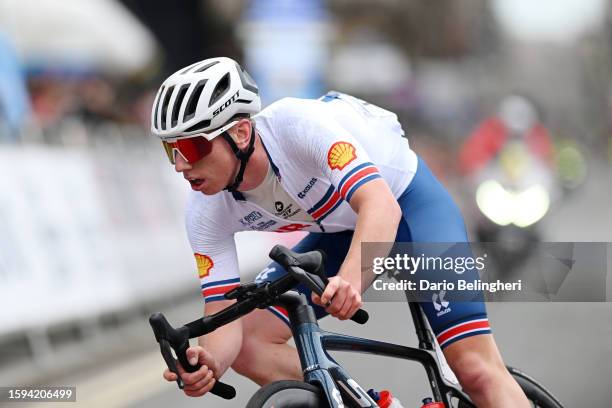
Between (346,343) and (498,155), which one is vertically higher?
(498,155)

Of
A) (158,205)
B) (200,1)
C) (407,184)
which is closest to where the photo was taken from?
(407,184)

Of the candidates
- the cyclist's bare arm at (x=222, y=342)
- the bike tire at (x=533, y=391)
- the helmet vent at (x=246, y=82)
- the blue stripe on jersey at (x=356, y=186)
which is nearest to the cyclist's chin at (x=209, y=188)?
the helmet vent at (x=246, y=82)

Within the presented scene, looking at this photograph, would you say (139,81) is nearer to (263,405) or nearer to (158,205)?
(158,205)

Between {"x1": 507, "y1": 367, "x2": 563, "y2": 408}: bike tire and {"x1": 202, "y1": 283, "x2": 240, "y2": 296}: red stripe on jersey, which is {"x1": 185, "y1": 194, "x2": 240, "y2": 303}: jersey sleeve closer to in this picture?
{"x1": 202, "y1": 283, "x2": 240, "y2": 296}: red stripe on jersey

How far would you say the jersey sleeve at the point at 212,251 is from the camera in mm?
4508

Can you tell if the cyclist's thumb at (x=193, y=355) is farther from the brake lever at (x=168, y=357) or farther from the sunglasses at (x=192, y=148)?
the sunglasses at (x=192, y=148)

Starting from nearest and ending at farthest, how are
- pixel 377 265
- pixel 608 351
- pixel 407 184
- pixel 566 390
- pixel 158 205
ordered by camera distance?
pixel 377 265 < pixel 407 184 < pixel 566 390 < pixel 608 351 < pixel 158 205

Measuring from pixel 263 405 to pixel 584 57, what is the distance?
8952cm

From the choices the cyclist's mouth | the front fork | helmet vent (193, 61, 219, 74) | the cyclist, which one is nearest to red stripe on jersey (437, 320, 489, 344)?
the cyclist

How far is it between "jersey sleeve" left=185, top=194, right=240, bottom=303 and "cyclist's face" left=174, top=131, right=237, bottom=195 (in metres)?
0.41

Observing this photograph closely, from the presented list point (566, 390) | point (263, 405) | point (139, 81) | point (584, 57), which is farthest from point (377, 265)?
point (584, 57)

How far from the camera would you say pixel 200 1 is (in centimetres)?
3119

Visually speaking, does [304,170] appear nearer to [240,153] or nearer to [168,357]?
[240,153]

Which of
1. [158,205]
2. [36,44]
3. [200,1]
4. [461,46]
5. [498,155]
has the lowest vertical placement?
[158,205]
